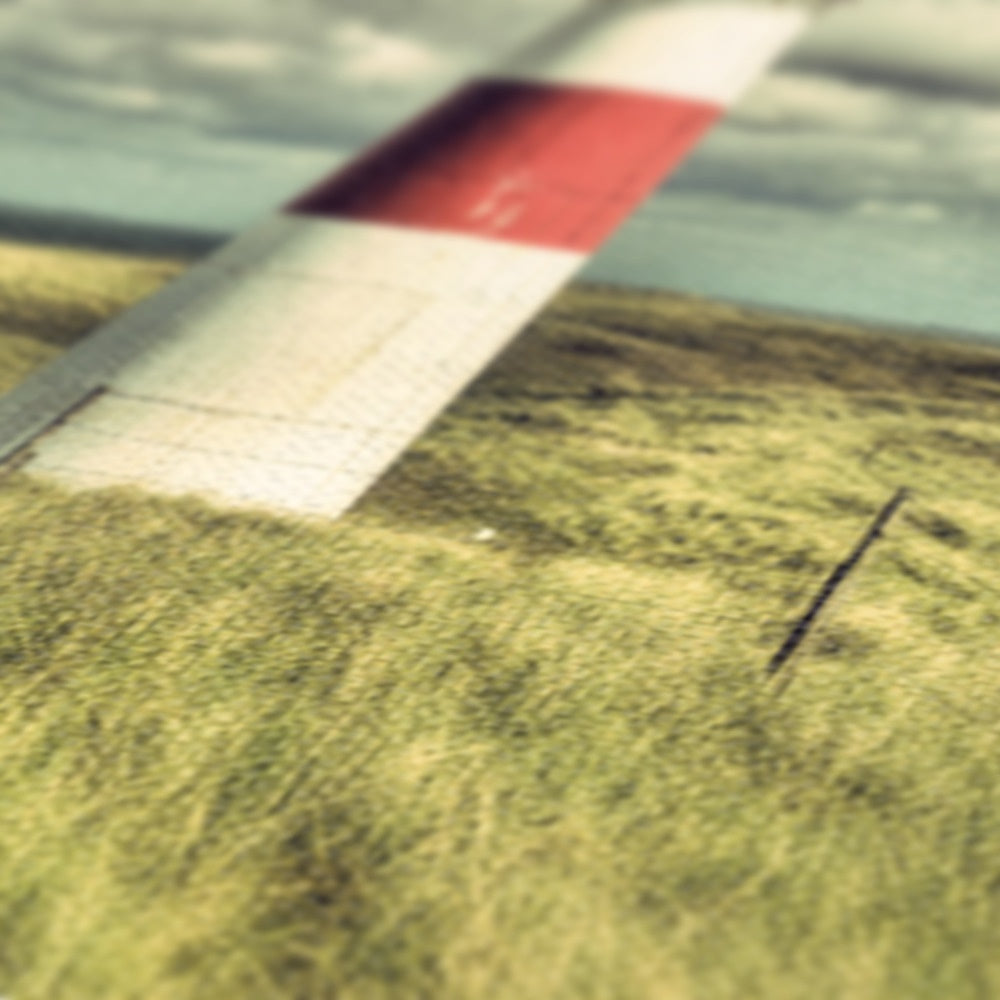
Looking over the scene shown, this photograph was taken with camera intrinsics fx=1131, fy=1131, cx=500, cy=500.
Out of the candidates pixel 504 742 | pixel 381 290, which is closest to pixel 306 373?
pixel 381 290

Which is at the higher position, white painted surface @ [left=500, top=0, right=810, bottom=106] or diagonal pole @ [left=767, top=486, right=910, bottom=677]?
white painted surface @ [left=500, top=0, right=810, bottom=106]

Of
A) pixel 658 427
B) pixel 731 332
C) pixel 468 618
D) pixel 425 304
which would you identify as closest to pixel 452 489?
pixel 425 304

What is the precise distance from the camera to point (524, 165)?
460 centimetres

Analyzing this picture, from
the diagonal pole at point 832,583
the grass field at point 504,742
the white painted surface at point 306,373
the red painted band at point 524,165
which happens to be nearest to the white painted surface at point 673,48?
the red painted band at point 524,165

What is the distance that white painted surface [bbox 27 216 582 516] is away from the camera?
365 centimetres

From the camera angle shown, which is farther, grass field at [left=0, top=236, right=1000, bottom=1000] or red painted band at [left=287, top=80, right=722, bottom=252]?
red painted band at [left=287, top=80, right=722, bottom=252]

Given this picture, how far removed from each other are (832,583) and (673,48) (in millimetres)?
2765

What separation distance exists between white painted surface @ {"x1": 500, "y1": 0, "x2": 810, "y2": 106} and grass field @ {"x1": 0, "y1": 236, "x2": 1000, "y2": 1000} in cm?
170

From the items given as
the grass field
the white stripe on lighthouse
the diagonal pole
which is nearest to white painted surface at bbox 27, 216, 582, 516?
the white stripe on lighthouse

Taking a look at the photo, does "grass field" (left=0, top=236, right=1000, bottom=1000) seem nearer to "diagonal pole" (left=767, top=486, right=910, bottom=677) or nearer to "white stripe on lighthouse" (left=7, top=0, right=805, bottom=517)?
"diagonal pole" (left=767, top=486, right=910, bottom=677)

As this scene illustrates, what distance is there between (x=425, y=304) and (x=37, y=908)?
245cm

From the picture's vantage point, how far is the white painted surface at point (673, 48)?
492cm

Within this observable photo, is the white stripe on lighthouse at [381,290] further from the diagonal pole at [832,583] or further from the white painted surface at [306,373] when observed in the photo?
the diagonal pole at [832,583]

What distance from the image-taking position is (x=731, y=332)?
864 cm
